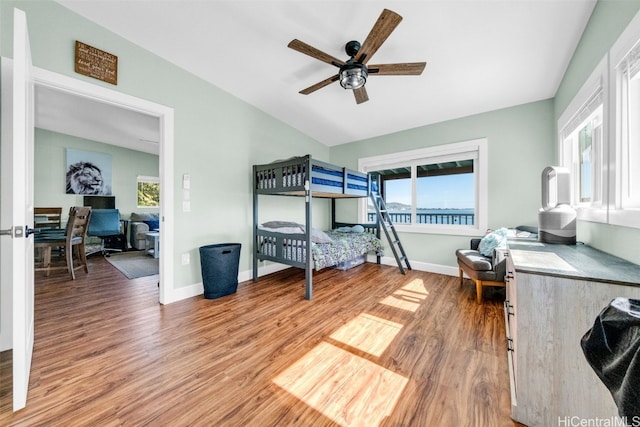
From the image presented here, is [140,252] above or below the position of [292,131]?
below

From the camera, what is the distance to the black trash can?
8.71ft

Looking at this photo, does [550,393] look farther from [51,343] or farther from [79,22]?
[79,22]

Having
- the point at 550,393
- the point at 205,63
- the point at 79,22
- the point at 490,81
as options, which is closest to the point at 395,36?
the point at 490,81

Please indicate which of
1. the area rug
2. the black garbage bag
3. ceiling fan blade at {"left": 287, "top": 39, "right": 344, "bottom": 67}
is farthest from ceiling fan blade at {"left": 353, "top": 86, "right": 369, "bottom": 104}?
the area rug

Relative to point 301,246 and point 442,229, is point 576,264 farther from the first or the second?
point 442,229

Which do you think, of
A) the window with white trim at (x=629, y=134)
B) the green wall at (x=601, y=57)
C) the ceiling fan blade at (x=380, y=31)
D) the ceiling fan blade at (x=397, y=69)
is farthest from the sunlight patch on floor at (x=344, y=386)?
the ceiling fan blade at (x=397, y=69)

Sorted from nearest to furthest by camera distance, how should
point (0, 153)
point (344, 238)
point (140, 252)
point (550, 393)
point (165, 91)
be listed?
point (550, 393) < point (0, 153) < point (165, 91) < point (344, 238) < point (140, 252)

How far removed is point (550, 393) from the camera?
104cm

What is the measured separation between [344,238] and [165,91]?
2914 millimetres

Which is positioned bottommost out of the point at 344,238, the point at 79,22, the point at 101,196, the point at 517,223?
the point at 344,238

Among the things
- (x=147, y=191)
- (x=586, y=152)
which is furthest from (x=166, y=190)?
(x=147, y=191)

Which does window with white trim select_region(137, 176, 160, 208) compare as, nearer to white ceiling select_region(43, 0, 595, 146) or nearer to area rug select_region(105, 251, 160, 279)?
area rug select_region(105, 251, 160, 279)

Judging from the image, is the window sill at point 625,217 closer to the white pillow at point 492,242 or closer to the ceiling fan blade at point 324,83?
the white pillow at point 492,242

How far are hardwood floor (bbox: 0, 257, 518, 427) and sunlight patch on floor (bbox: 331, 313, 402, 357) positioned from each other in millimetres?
12
